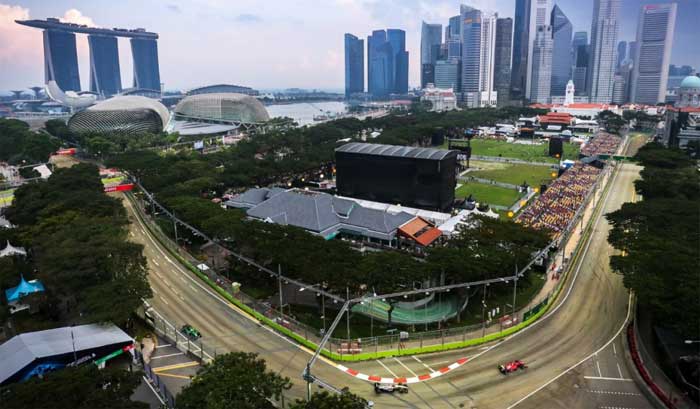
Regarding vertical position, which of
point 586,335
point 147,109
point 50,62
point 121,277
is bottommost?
point 586,335

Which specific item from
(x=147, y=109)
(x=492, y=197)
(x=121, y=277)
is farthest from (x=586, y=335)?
(x=147, y=109)

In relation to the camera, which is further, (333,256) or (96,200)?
(96,200)

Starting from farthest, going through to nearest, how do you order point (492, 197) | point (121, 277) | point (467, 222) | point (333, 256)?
point (492, 197) → point (467, 222) → point (333, 256) → point (121, 277)

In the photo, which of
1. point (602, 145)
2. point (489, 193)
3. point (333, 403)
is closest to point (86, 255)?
point (333, 403)

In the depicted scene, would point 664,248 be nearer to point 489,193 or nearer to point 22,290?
point 489,193

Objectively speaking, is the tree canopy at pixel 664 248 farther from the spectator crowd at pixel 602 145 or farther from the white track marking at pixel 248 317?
the spectator crowd at pixel 602 145

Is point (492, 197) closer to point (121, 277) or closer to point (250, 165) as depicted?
point (250, 165)
